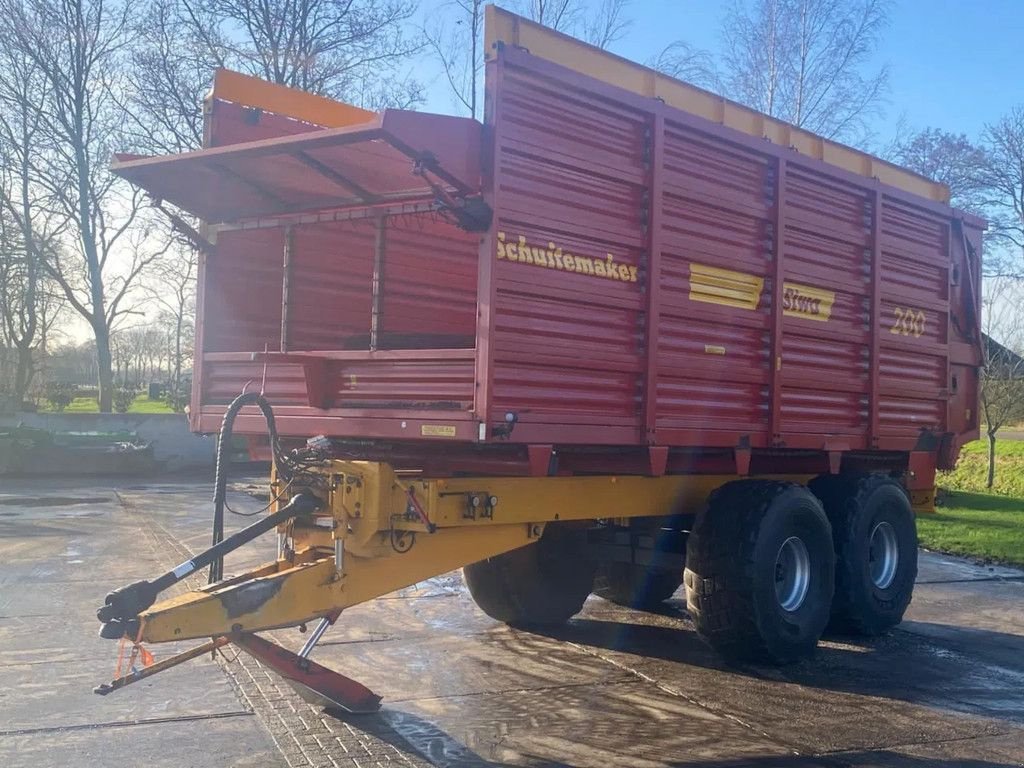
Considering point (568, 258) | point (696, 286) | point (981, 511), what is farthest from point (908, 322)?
point (981, 511)

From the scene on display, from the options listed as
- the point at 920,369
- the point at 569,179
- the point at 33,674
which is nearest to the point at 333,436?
the point at 569,179

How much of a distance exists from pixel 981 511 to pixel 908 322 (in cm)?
982

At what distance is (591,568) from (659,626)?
2.27 ft

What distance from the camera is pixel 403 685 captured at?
19.2ft

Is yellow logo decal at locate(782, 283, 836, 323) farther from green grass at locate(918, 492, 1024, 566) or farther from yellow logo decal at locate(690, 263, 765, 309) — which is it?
green grass at locate(918, 492, 1024, 566)

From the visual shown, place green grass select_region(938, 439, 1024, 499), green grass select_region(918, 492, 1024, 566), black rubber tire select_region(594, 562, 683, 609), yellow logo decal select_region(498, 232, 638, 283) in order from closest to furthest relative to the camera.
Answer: yellow logo decal select_region(498, 232, 638, 283) < black rubber tire select_region(594, 562, 683, 609) < green grass select_region(918, 492, 1024, 566) < green grass select_region(938, 439, 1024, 499)

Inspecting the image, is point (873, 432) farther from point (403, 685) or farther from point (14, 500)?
point (14, 500)

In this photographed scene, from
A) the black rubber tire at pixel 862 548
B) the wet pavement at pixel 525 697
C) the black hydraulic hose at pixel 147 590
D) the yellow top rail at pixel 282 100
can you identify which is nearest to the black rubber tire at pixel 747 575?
the wet pavement at pixel 525 697

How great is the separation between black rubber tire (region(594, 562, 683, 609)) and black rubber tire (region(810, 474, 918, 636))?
Result: 1.29m

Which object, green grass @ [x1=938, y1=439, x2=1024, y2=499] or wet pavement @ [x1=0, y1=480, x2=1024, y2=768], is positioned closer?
wet pavement @ [x1=0, y1=480, x2=1024, y2=768]

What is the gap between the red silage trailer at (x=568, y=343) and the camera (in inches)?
195

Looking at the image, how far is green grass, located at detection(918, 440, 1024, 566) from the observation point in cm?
1244

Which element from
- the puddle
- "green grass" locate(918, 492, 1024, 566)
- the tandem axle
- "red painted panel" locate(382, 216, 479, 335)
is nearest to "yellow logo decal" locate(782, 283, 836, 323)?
the tandem axle

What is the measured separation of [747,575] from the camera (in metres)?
6.22
